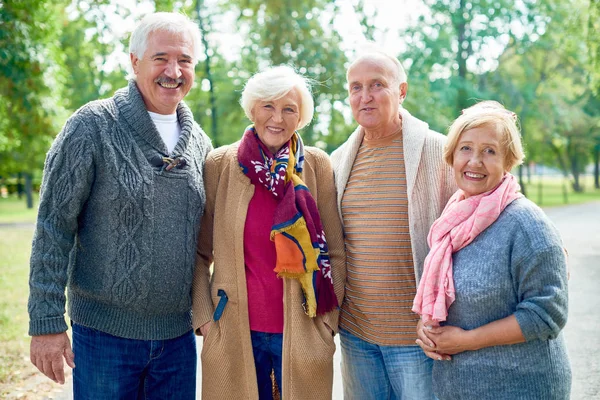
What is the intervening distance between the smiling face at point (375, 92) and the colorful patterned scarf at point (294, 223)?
46 centimetres

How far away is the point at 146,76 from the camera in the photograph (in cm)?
288

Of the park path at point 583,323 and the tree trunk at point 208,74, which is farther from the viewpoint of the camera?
the tree trunk at point 208,74

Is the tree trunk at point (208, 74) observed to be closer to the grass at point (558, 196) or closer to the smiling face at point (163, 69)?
the smiling face at point (163, 69)

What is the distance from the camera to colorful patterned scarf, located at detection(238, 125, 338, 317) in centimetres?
293

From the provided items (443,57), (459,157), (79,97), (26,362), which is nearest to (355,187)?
(459,157)

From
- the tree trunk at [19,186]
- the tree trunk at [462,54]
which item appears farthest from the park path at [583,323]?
the tree trunk at [19,186]

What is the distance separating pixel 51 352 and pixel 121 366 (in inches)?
14.0

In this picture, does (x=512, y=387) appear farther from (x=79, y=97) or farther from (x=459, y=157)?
(x=79, y=97)

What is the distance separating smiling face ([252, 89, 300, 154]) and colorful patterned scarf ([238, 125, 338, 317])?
56 mm

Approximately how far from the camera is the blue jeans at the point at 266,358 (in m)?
3.05

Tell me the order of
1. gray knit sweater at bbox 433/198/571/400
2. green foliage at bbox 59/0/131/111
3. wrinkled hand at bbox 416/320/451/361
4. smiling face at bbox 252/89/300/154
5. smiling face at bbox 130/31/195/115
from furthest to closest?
1. green foliage at bbox 59/0/131/111
2. smiling face at bbox 252/89/300/154
3. smiling face at bbox 130/31/195/115
4. wrinkled hand at bbox 416/320/451/361
5. gray knit sweater at bbox 433/198/571/400

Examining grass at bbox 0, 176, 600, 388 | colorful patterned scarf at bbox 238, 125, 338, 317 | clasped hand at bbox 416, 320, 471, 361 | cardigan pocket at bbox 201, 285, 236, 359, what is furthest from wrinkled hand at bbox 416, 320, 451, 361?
grass at bbox 0, 176, 600, 388

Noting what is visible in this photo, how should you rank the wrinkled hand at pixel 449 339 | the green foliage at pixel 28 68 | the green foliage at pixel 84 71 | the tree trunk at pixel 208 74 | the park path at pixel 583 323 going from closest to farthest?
the wrinkled hand at pixel 449 339 → the park path at pixel 583 323 → the green foliage at pixel 28 68 → the tree trunk at pixel 208 74 → the green foliage at pixel 84 71

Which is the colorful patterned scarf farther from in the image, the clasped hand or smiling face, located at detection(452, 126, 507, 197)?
smiling face, located at detection(452, 126, 507, 197)
